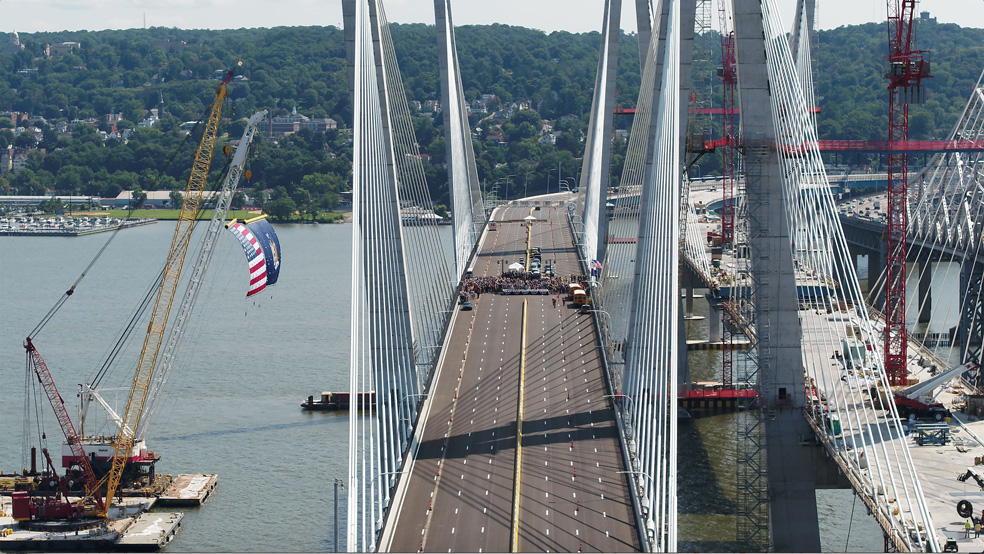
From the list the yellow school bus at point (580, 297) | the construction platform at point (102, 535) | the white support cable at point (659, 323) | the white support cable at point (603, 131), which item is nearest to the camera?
the white support cable at point (659, 323)

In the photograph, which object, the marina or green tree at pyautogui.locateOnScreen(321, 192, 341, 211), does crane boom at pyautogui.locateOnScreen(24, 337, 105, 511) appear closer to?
the marina

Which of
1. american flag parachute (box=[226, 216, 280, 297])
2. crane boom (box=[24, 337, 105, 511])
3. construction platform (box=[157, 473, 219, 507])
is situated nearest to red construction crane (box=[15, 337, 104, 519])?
crane boom (box=[24, 337, 105, 511])

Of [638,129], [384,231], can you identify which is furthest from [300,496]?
[638,129]

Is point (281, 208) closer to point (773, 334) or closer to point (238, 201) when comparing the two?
point (238, 201)

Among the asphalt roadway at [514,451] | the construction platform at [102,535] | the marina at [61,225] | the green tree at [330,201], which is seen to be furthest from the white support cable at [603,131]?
the marina at [61,225]

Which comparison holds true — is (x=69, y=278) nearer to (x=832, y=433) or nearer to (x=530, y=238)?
(x=530, y=238)

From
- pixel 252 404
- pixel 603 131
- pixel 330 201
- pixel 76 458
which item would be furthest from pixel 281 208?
pixel 76 458

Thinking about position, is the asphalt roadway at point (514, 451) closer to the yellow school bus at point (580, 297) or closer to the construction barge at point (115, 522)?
the yellow school bus at point (580, 297)
